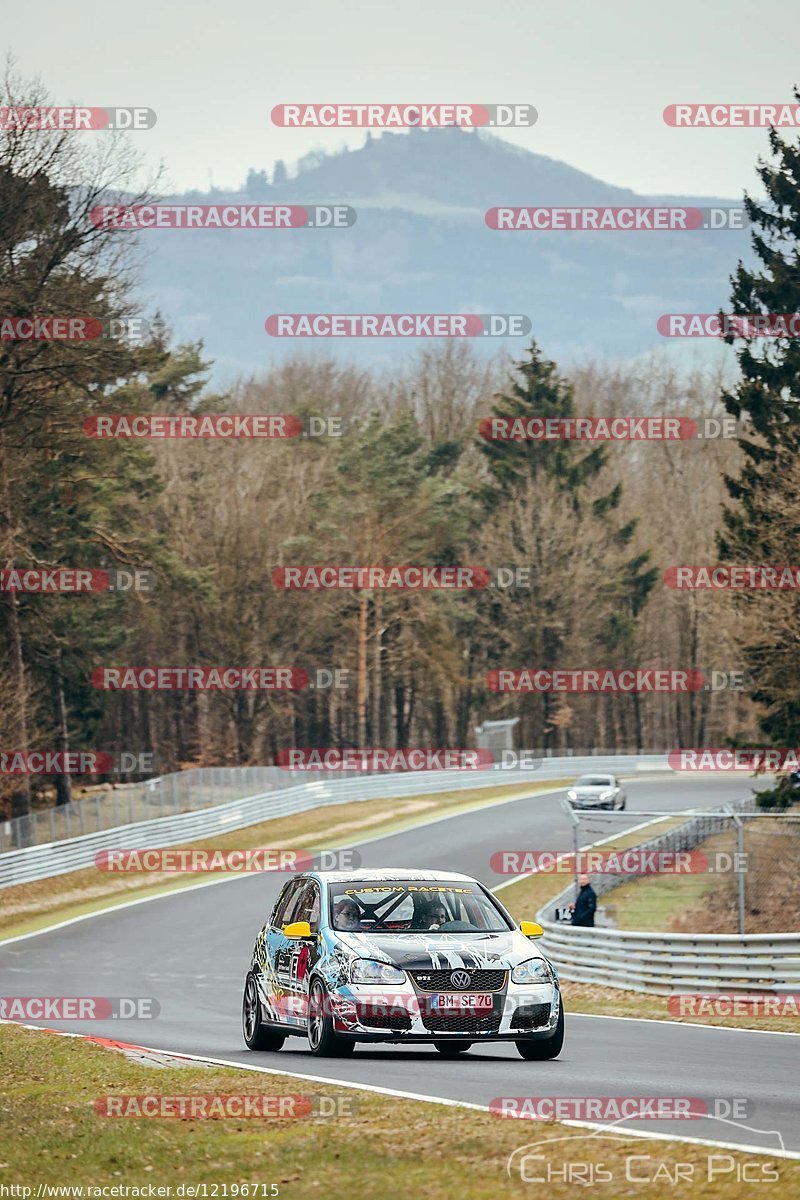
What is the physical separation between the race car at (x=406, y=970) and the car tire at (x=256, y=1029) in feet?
0.66

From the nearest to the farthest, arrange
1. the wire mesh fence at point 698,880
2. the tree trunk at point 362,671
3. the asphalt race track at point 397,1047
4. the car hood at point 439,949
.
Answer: the asphalt race track at point 397,1047 → the car hood at point 439,949 → the wire mesh fence at point 698,880 → the tree trunk at point 362,671

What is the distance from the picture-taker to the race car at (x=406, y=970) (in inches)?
484

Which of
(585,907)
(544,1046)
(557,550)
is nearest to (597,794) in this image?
(557,550)

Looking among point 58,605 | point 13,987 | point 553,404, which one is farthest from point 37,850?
point 553,404

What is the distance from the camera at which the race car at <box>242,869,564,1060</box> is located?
12289 mm

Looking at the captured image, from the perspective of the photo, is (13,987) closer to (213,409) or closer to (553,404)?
(213,409)

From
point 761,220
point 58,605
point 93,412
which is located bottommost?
point 58,605

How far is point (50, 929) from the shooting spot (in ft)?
117

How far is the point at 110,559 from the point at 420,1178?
43608 mm

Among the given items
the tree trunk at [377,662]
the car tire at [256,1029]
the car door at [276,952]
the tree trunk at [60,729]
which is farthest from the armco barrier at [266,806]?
the car door at [276,952]

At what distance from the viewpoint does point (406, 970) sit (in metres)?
12.4

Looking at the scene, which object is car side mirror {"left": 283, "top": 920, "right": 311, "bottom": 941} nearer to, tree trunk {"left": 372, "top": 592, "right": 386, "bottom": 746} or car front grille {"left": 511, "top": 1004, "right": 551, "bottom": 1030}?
car front grille {"left": 511, "top": 1004, "right": 551, "bottom": 1030}

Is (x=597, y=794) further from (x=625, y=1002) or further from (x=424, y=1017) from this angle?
(x=424, y=1017)

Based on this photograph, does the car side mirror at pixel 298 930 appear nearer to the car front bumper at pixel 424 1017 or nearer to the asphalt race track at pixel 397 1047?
the car front bumper at pixel 424 1017
